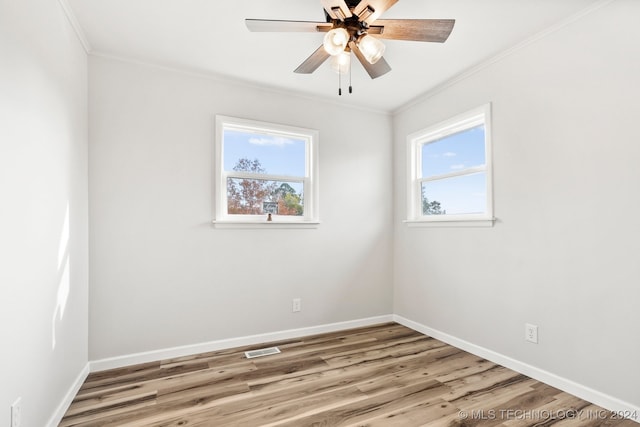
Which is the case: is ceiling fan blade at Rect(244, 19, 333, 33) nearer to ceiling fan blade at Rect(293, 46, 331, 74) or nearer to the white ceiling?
ceiling fan blade at Rect(293, 46, 331, 74)

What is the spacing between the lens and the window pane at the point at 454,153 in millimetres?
2959

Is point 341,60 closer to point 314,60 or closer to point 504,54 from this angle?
point 314,60

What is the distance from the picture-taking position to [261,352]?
2.88 metres

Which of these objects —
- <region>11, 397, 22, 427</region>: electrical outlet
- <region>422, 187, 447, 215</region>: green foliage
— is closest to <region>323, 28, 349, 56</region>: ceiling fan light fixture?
<region>422, 187, 447, 215</region>: green foliage

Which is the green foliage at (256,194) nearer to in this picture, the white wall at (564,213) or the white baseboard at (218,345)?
the white baseboard at (218,345)

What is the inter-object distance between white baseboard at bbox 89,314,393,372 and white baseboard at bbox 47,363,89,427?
5.5 inches

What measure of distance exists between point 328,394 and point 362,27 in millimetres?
2289

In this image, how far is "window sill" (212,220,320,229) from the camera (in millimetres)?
2965

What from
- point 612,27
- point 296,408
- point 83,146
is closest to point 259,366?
point 296,408

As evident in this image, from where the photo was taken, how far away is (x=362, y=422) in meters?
1.88

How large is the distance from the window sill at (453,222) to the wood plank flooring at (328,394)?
114 centimetres

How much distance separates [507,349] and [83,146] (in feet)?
11.9

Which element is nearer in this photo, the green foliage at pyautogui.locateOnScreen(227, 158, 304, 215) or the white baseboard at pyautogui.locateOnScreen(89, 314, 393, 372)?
the white baseboard at pyautogui.locateOnScreen(89, 314, 393, 372)

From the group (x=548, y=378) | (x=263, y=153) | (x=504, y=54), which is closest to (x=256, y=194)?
(x=263, y=153)
